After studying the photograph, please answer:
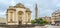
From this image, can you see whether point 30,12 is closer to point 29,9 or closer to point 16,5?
point 29,9

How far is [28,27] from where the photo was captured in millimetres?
20188

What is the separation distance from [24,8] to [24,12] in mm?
589

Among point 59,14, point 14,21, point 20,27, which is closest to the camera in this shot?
point 20,27

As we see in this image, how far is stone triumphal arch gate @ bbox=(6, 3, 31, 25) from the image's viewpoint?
2431cm

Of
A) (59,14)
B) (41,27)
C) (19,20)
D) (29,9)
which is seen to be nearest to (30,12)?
(29,9)

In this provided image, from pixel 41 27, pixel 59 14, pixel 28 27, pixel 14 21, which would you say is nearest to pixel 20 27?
pixel 28 27

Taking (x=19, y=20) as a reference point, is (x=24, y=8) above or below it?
above

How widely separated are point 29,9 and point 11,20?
3142mm

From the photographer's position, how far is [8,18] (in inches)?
965

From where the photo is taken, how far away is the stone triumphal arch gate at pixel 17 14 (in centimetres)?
2431

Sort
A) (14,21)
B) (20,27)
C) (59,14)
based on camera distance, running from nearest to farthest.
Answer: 1. (20,27)
2. (14,21)
3. (59,14)

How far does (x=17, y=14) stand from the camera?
24.6 m

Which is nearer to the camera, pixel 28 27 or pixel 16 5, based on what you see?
pixel 28 27

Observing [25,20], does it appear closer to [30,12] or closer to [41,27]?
[30,12]
